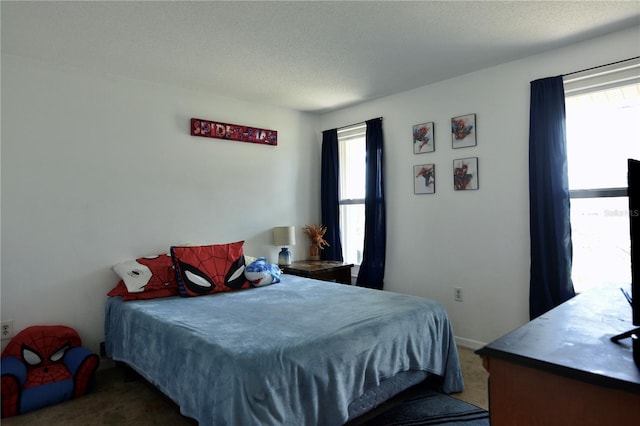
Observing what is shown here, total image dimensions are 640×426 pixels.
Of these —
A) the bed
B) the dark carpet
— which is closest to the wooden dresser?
the bed

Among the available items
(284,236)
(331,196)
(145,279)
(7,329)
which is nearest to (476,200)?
(331,196)

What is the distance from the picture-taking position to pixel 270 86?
11.8ft

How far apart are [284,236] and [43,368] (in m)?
2.27

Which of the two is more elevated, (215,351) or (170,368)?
(215,351)

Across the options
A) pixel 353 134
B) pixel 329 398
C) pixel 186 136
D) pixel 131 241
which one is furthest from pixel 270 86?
pixel 329 398

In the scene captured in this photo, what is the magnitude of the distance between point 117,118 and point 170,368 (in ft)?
7.29

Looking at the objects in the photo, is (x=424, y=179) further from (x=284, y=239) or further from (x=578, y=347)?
(x=578, y=347)


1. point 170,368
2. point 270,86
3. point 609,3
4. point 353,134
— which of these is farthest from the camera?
point 353,134

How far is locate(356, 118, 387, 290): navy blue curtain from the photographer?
157 inches

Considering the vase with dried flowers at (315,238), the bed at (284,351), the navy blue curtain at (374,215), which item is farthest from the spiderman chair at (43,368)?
the navy blue curtain at (374,215)

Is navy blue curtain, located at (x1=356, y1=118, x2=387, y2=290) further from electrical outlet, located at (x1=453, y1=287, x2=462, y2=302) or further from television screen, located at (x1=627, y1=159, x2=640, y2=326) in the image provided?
television screen, located at (x1=627, y1=159, x2=640, y2=326)

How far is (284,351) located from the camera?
67.8 inches

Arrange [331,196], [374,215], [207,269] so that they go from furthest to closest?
[331,196] < [374,215] < [207,269]

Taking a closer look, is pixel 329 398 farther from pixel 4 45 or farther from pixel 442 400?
pixel 4 45
